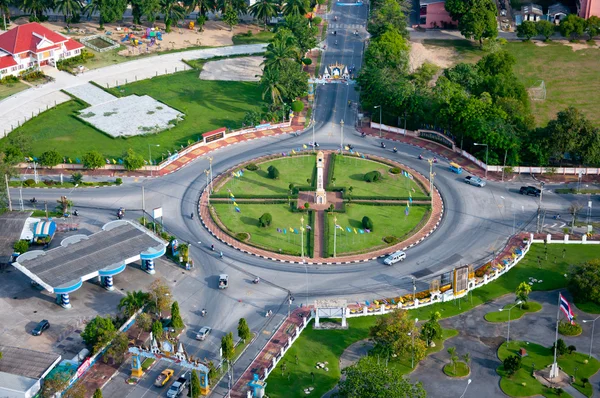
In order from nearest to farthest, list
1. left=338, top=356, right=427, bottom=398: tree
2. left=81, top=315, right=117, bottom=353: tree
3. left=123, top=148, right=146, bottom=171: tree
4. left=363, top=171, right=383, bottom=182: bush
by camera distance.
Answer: left=338, top=356, right=427, bottom=398: tree → left=81, top=315, right=117, bottom=353: tree → left=363, top=171, right=383, bottom=182: bush → left=123, top=148, right=146, bottom=171: tree

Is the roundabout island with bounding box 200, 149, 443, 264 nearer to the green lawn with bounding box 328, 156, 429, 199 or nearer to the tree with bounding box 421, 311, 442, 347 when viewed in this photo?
the green lawn with bounding box 328, 156, 429, 199

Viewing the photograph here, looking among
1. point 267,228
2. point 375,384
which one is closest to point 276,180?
point 267,228

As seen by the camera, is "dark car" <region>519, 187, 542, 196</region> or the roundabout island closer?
the roundabout island

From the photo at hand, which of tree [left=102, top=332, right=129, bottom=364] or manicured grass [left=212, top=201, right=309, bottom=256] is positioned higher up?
manicured grass [left=212, top=201, right=309, bottom=256]

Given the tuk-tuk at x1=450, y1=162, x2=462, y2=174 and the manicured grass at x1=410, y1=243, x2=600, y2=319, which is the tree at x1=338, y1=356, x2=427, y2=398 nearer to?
the manicured grass at x1=410, y1=243, x2=600, y2=319

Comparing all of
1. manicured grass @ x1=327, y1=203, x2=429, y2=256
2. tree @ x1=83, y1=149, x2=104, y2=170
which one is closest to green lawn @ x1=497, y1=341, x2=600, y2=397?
manicured grass @ x1=327, y1=203, x2=429, y2=256

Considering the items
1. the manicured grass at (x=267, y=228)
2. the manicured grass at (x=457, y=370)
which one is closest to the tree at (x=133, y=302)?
the manicured grass at (x=267, y=228)

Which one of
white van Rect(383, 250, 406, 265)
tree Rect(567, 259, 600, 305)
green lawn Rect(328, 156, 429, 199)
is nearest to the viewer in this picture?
tree Rect(567, 259, 600, 305)

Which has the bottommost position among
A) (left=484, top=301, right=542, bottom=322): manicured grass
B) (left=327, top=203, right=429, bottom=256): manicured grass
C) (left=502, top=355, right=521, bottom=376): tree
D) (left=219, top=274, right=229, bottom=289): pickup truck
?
Answer: (left=502, top=355, right=521, bottom=376): tree

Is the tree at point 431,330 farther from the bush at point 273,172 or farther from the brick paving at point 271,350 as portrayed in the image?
the bush at point 273,172
